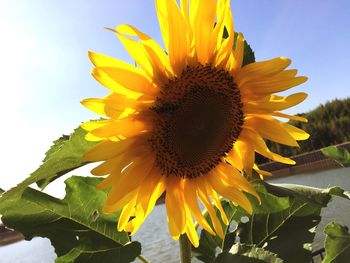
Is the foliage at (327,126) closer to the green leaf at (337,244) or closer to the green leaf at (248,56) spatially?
the green leaf at (337,244)

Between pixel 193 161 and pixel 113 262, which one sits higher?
pixel 193 161

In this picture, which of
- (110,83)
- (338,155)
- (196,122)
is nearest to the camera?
(110,83)

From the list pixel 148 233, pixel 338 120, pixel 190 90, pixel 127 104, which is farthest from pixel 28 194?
pixel 338 120

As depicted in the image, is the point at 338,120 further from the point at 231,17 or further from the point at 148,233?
the point at 231,17

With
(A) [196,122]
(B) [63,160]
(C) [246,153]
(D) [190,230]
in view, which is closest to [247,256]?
(D) [190,230]

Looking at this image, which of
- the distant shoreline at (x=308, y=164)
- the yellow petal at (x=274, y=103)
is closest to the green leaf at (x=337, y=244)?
the yellow petal at (x=274, y=103)

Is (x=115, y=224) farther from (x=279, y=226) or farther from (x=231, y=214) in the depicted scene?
(x=279, y=226)
